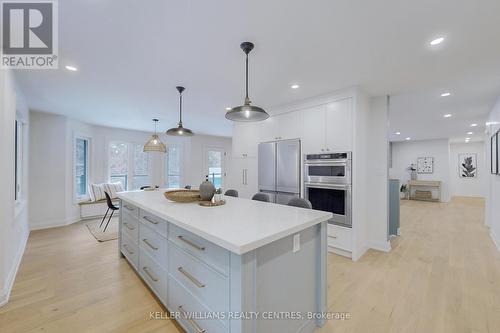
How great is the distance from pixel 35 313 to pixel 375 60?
4082 mm

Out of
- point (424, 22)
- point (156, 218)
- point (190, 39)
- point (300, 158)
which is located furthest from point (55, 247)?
point (424, 22)

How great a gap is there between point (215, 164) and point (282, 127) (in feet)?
15.8

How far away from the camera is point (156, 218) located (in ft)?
6.80

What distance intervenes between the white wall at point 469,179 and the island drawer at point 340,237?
31.3 feet

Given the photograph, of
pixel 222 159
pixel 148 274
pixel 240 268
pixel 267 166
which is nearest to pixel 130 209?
pixel 148 274

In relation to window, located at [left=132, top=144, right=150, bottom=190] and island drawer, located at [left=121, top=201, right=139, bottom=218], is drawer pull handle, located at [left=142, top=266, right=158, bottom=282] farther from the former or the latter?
window, located at [left=132, top=144, right=150, bottom=190]

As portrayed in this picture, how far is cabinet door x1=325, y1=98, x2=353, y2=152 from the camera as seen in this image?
3.12 metres

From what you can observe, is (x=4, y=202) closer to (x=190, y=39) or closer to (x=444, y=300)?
(x=190, y=39)

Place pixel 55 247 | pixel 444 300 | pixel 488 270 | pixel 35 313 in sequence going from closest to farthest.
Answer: pixel 35 313
pixel 444 300
pixel 488 270
pixel 55 247

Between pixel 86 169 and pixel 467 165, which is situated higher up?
pixel 467 165

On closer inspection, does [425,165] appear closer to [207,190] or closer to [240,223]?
[207,190]

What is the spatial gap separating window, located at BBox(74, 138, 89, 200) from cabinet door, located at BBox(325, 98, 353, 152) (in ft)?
18.9

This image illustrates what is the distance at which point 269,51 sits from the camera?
218 cm

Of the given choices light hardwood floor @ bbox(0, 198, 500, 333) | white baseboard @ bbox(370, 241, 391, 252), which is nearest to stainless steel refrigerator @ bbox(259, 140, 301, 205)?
light hardwood floor @ bbox(0, 198, 500, 333)
